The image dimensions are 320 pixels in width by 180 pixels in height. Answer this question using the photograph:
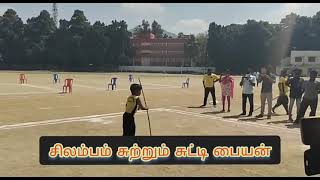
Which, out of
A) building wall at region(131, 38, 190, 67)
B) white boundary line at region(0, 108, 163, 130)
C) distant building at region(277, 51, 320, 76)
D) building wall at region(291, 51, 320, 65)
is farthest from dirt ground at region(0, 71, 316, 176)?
building wall at region(291, 51, 320, 65)

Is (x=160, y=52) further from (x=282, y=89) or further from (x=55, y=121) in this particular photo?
(x=55, y=121)

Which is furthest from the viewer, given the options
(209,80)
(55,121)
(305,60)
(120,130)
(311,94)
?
(305,60)

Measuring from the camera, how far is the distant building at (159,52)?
10206 cm

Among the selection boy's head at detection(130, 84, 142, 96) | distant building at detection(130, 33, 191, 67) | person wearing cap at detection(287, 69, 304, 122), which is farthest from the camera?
distant building at detection(130, 33, 191, 67)

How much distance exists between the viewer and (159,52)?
101688 mm

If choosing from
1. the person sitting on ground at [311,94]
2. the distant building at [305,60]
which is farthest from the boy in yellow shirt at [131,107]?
the distant building at [305,60]

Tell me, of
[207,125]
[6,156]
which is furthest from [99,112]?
[6,156]

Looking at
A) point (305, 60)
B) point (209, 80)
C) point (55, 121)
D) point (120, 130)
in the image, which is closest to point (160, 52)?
point (305, 60)

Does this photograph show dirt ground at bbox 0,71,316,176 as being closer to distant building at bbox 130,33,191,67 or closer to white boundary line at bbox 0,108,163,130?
white boundary line at bbox 0,108,163,130

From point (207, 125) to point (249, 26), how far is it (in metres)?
88.9

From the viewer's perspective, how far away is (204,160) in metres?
7.56

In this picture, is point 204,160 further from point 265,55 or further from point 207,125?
point 265,55

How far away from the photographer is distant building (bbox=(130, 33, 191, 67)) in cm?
10206

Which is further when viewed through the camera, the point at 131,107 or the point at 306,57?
the point at 306,57
